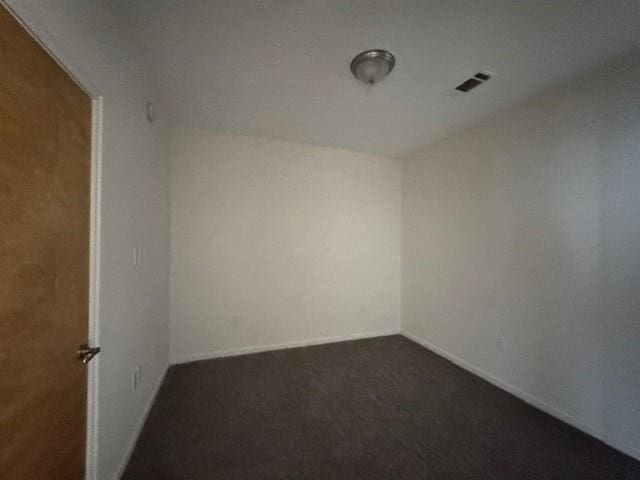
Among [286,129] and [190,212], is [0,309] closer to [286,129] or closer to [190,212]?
[190,212]

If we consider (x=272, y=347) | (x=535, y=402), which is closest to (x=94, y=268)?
(x=272, y=347)

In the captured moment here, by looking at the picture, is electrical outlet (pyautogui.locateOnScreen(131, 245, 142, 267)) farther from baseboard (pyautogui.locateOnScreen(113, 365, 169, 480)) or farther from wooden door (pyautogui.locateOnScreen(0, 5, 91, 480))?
baseboard (pyautogui.locateOnScreen(113, 365, 169, 480))

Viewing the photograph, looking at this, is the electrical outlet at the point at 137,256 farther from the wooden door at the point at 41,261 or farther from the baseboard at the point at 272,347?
the baseboard at the point at 272,347

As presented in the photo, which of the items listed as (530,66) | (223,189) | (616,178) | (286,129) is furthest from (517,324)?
(223,189)

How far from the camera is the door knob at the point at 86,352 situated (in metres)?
0.95

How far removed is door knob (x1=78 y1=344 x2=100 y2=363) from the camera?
3.13 ft

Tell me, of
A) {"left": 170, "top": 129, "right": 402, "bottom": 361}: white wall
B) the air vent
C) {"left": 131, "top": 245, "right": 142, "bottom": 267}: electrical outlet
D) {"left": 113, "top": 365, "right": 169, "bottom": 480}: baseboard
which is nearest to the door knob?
{"left": 131, "top": 245, "right": 142, "bottom": 267}: electrical outlet

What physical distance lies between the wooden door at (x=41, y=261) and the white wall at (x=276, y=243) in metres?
1.51

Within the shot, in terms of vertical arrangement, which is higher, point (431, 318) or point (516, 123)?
point (516, 123)

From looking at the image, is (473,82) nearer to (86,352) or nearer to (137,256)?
(137,256)

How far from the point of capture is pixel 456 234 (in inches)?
100

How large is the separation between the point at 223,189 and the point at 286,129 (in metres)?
0.95

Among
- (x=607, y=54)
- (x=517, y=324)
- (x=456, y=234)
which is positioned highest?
(x=607, y=54)

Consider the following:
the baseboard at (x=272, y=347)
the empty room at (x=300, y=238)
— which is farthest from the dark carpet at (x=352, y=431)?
the baseboard at (x=272, y=347)
